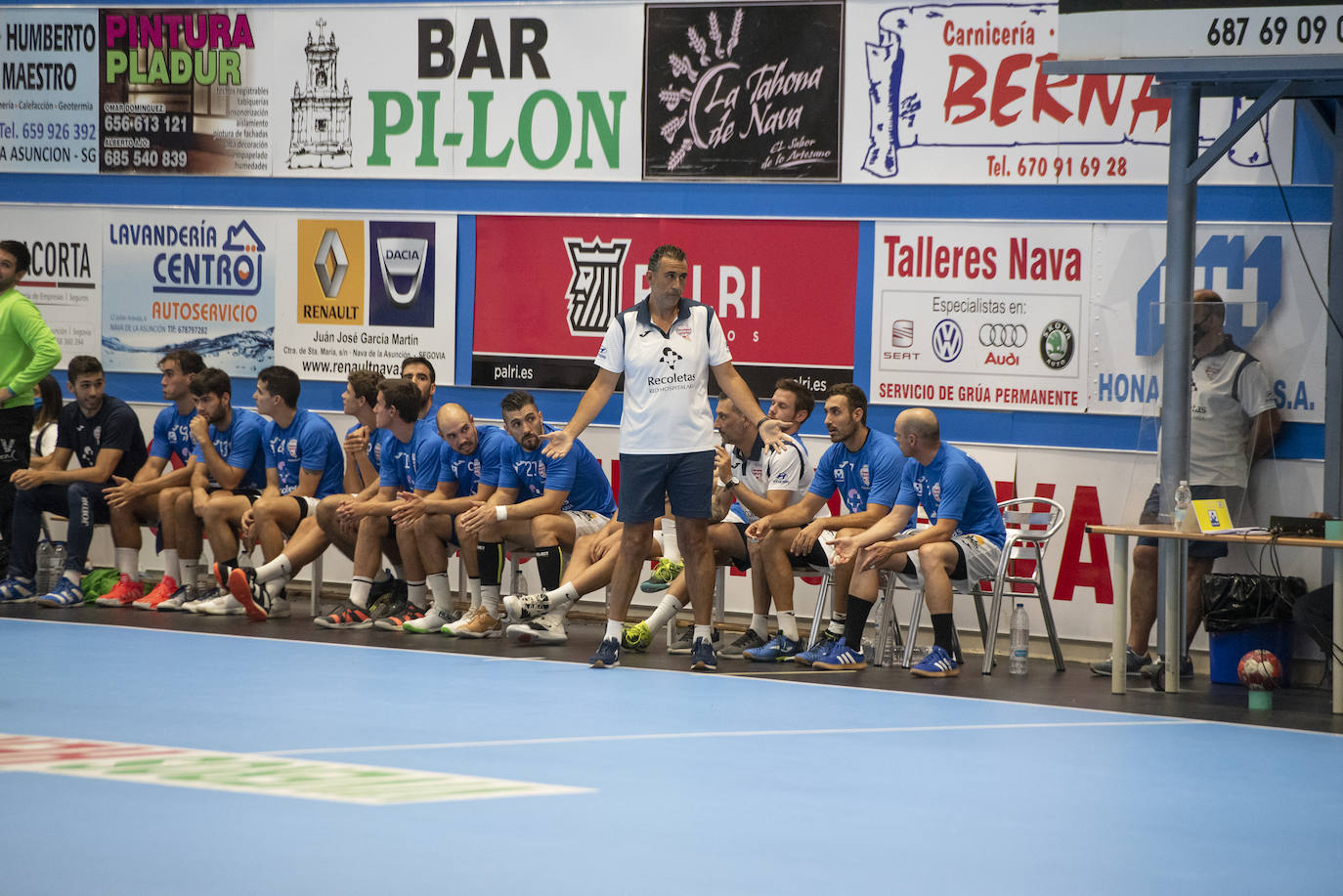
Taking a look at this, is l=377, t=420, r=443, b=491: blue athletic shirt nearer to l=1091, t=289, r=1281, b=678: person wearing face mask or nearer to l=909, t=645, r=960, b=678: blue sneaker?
l=909, t=645, r=960, b=678: blue sneaker

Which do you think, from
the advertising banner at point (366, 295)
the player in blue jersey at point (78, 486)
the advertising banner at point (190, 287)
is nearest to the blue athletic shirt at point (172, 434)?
the player in blue jersey at point (78, 486)

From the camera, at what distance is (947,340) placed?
993 centimetres

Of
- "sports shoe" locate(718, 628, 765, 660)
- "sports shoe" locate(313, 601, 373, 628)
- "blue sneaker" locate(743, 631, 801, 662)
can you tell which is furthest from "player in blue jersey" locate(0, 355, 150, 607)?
"blue sneaker" locate(743, 631, 801, 662)

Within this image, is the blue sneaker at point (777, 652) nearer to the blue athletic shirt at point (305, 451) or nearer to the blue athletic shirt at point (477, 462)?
the blue athletic shirt at point (477, 462)

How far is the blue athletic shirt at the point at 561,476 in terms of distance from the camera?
9.59 meters

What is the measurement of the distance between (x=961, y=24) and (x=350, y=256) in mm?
4199

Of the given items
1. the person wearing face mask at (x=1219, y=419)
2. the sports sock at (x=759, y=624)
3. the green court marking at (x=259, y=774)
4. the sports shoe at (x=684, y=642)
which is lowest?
the sports shoe at (x=684, y=642)

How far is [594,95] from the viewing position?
420 inches

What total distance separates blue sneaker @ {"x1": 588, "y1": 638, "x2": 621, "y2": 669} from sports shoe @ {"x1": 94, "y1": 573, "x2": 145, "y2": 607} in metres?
3.65

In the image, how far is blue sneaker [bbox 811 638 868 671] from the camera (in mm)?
8672

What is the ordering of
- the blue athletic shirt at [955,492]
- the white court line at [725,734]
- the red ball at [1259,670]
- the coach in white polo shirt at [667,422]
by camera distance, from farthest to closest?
the blue athletic shirt at [955,492] < the coach in white polo shirt at [667,422] < the red ball at [1259,670] < the white court line at [725,734]

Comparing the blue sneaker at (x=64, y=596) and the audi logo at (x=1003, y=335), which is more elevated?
the audi logo at (x=1003, y=335)

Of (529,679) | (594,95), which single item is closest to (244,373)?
(594,95)

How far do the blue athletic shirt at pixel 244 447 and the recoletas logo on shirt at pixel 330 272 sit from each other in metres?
1.02
